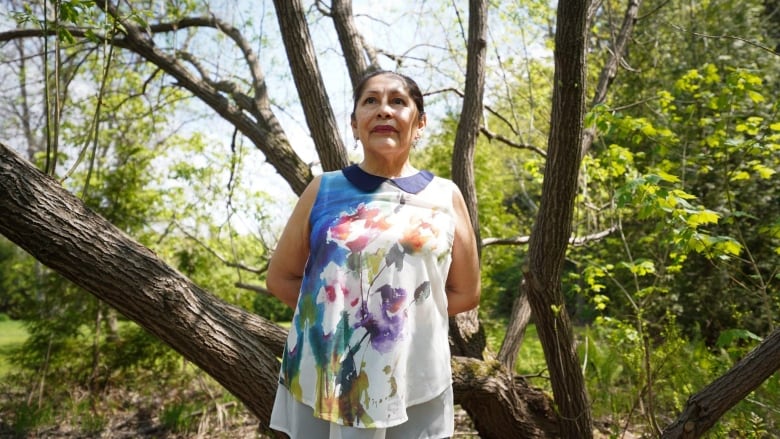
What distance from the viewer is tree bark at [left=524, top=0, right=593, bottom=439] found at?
2.04 meters

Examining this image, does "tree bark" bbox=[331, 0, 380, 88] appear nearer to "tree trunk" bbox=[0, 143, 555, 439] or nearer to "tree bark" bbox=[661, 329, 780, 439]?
"tree trunk" bbox=[0, 143, 555, 439]

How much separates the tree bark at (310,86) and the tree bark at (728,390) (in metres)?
2.14

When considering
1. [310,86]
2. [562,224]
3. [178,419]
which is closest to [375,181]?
[562,224]

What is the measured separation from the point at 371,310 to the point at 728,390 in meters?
1.65

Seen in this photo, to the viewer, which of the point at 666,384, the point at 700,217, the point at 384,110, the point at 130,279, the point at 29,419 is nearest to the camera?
the point at 384,110

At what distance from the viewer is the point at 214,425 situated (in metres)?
4.42

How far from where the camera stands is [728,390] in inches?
83.1

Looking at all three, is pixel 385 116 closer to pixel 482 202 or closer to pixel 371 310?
pixel 371 310

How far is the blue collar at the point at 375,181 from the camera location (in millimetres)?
1408

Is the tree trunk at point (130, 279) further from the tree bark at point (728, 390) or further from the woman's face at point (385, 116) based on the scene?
the tree bark at point (728, 390)

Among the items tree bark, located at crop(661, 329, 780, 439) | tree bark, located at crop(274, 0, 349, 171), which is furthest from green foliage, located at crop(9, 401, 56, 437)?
tree bark, located at crop(661, 329, 780, 439)

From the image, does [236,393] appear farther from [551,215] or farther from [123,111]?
[123,111]

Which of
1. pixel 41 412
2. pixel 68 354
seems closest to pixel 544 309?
pixel 41 412

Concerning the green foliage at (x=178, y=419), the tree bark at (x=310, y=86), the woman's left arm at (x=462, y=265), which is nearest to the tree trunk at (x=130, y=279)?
the woman's left arm at (x=462, y=265)
